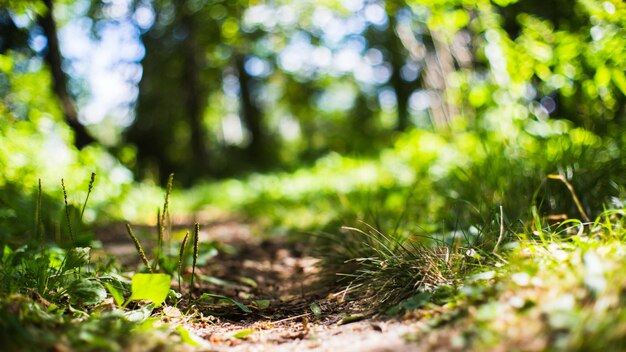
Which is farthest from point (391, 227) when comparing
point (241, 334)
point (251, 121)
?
point (251, 121)

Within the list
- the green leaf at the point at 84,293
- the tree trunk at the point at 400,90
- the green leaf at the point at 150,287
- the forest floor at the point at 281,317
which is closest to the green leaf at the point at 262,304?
the forest floor at the point at 281,317

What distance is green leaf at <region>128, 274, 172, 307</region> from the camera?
1.74m

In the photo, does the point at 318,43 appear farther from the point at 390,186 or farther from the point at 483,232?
the point at 483,232

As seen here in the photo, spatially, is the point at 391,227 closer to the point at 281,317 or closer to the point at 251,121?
the point at 281,317

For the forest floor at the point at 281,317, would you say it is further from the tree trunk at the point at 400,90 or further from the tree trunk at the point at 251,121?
the tree trunk at the point at 400,90

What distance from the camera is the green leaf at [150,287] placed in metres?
1.74

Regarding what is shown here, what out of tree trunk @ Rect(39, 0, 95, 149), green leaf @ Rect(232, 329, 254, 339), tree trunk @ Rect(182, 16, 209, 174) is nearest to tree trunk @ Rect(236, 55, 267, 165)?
tree trunk @ Rect(182, 16, 209, 174)

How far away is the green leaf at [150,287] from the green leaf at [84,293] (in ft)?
0.49

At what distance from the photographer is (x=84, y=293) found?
1759mm

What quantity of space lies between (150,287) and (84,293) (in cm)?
27

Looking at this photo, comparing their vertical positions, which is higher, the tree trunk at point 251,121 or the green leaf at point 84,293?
the tree trunk at point 251,121

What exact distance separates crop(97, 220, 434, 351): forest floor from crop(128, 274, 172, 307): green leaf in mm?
122

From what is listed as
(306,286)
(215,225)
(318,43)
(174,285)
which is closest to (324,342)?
(306,286)

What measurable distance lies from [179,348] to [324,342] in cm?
49
